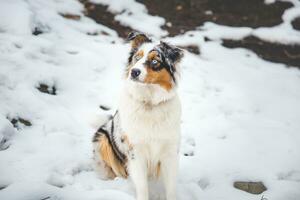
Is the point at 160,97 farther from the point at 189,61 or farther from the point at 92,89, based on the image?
the point at 189,61

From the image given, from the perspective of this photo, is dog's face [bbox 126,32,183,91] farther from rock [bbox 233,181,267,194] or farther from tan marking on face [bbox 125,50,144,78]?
rock [bbox 233,181,267,194]

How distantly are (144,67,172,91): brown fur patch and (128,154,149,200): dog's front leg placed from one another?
860mm

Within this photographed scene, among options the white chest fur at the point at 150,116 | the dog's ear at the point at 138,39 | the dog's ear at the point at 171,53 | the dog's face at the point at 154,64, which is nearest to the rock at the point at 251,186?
the white chest fur at the point at 150,116

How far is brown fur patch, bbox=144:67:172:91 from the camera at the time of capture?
12.2 feet

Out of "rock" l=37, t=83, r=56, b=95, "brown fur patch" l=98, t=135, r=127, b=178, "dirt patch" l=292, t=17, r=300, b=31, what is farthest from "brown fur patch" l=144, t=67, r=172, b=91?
"dirt patch" l=292, t=17, r=300, b=31

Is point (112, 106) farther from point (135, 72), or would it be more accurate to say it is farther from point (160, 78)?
point (135, 72)

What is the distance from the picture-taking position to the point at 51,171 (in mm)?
4000

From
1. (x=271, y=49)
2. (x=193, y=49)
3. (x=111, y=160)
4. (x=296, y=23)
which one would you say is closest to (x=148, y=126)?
(x=111, y=160)

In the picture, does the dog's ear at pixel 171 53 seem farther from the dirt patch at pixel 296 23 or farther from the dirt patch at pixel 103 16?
the dirt patch at pixel 296 23

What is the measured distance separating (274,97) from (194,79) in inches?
58.8

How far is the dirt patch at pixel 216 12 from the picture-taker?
7.85 m

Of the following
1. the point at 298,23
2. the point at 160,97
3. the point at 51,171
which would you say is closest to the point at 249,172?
the point at 160,97

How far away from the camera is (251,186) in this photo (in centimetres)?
451

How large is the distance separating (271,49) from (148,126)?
15.0 ft
